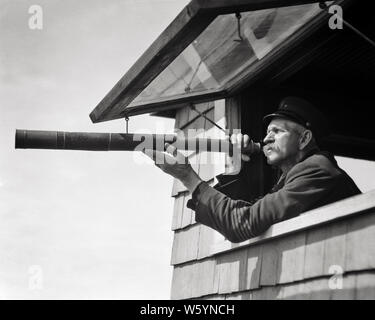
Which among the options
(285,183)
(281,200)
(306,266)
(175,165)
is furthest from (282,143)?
(306,266)

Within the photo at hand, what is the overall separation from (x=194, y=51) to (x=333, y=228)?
130 cm

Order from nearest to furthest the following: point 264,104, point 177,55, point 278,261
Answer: point 177,55 < point 278,261 < point 264,104

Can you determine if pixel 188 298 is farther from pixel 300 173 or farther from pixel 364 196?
pixel 364 196

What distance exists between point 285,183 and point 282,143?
0.97 ft

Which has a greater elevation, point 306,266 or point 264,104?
point 264,104

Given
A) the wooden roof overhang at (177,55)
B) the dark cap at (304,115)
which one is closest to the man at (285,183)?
the dark cap at (304,115)

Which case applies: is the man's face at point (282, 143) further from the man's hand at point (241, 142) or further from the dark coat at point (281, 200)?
the man's hand at point (241, 142)

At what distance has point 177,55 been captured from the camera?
3.17m

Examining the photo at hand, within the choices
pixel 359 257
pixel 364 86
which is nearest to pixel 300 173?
pixel 359 257

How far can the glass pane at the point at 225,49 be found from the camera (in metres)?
3.37

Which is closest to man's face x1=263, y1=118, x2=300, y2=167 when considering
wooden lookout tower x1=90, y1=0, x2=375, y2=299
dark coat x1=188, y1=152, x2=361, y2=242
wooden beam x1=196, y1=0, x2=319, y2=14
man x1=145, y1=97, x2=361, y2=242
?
man x1=145, y1=97, x2=361, y2=242

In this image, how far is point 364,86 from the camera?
456cm

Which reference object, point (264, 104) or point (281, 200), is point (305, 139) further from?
point (264, 104)

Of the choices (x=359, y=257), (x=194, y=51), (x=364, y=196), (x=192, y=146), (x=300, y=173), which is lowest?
(x=359, y=257)
